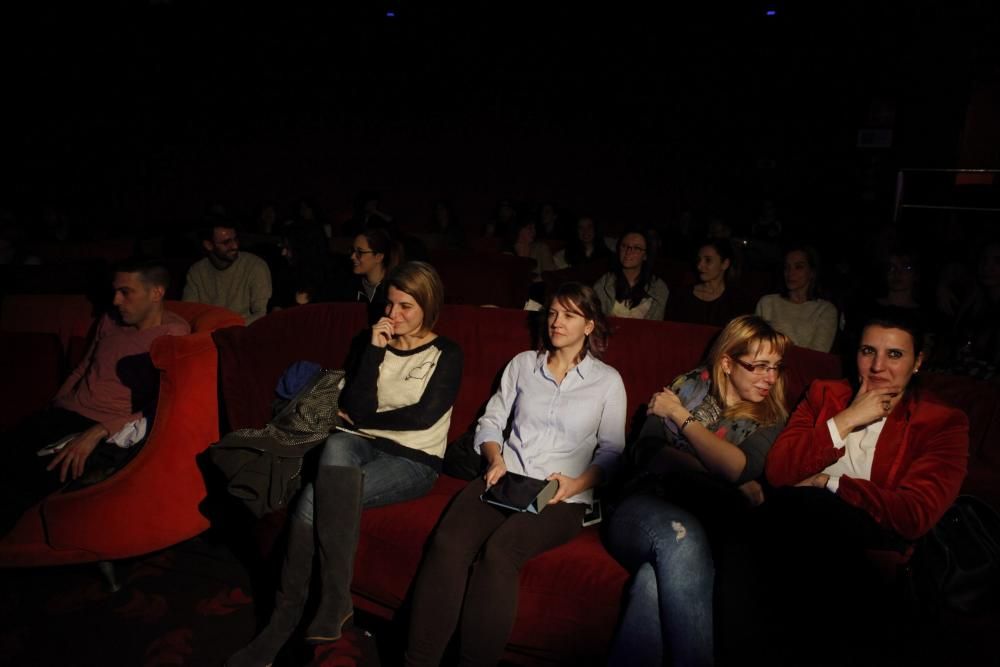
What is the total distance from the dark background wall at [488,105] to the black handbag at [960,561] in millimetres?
7575

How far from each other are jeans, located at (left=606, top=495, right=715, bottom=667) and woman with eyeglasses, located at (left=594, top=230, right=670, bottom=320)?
188 centimetres

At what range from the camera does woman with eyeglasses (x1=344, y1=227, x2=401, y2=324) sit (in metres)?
3.82

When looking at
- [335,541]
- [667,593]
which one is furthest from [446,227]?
[667,593]

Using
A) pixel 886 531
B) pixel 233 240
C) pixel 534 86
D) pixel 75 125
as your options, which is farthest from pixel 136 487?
pixel 534 86

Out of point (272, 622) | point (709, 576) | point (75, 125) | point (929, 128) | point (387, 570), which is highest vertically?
point (929, 128)

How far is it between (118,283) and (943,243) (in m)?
7.38

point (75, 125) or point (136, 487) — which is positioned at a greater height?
point (75, 125)

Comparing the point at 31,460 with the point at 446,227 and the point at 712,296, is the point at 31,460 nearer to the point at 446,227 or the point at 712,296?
the point at 712,296

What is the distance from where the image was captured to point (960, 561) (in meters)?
1.95

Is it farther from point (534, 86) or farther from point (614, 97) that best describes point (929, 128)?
point (534, 86)

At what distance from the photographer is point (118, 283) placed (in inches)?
113

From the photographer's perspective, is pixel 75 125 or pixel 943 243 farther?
pixel 75 125

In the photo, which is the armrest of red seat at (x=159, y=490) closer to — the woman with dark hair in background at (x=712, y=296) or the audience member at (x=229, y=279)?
the audience member at (x=229, y=279)

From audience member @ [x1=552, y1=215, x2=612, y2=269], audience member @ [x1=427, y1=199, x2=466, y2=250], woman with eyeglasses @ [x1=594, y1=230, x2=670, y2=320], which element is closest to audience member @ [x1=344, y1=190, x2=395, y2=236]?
audience member @ [x1=427, y1=199, x2=466, y2=250]
